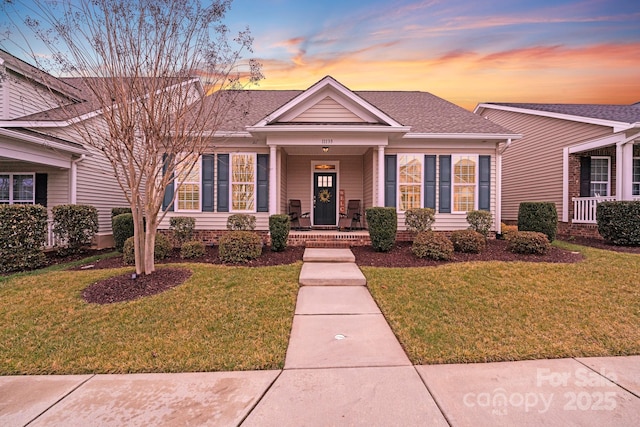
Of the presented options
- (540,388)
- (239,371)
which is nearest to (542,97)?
(540,388)

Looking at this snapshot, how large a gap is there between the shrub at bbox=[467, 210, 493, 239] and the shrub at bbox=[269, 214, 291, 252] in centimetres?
574

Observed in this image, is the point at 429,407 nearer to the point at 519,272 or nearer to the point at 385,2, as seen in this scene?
the point at 519,272

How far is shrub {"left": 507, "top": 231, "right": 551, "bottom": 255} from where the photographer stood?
7.10 metres

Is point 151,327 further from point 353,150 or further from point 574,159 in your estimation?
point 574,159

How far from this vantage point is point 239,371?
288 cm

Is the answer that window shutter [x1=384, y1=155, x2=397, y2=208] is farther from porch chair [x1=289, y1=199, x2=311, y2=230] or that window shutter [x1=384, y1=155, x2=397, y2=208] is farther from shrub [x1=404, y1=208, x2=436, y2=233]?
porch chair [x1=289, y1=199, x2=311, y2=230]

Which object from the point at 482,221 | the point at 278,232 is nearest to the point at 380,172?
the point at 482,221

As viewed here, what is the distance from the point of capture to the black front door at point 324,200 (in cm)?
1138

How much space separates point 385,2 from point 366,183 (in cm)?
550

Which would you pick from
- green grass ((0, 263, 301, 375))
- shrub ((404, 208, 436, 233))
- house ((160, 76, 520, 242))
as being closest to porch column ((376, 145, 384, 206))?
house ((160, 76, 520, 242))

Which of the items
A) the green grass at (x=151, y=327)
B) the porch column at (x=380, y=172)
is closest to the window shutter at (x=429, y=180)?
the porch column at (x=380, y=172)

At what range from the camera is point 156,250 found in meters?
7.08

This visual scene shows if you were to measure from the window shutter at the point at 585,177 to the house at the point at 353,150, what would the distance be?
3.94 m

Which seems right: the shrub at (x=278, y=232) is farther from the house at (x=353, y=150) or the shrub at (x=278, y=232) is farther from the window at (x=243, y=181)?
the window at (x=243, y=181)
